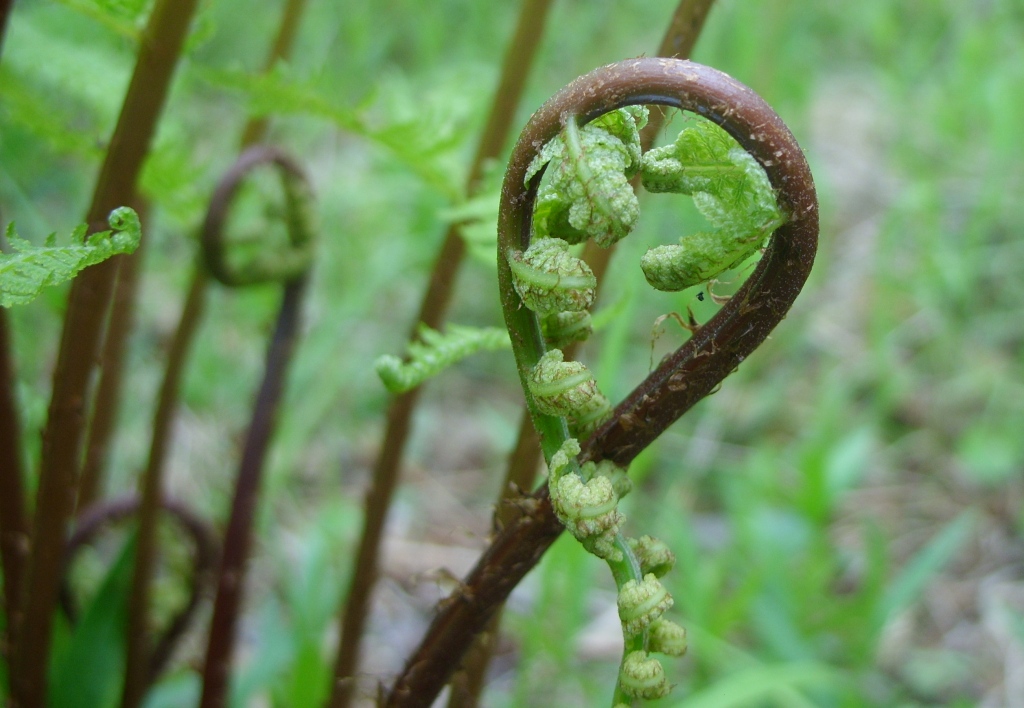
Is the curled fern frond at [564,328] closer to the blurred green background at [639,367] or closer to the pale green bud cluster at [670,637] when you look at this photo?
the pale green bud cluster at [670,637]

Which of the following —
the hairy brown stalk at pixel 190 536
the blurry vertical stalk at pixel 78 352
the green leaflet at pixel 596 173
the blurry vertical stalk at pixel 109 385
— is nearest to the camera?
the green leaflet at pixel 596 173

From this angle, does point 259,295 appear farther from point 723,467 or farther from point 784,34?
point 784,34

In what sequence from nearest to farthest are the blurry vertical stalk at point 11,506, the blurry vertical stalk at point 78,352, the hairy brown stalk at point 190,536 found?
the blurry vertical stalk at point 78,352 < the blurry vertical stalk at point 11,506 < the hairy brown stalk at point 190,536

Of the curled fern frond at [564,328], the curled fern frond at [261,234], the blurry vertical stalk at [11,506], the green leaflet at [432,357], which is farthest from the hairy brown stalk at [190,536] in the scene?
the curled fern frond at [564,328]

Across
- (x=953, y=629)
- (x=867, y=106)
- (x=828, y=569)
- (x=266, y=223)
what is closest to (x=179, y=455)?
(x=266, y=223)

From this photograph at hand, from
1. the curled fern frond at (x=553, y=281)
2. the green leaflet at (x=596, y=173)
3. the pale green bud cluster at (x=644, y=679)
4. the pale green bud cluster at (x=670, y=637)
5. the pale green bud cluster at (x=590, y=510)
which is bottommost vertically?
the pale green bud cluster at (x=644, y=679)
